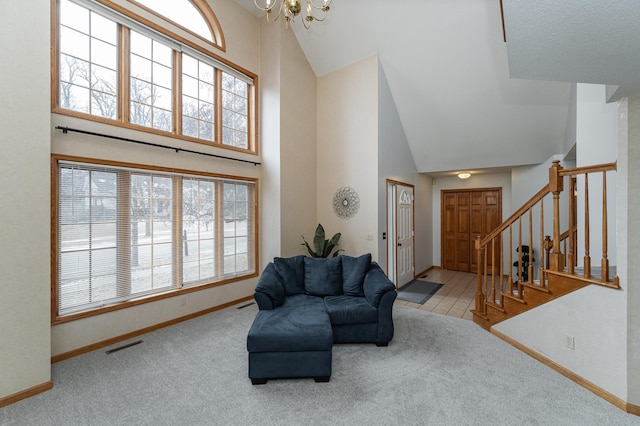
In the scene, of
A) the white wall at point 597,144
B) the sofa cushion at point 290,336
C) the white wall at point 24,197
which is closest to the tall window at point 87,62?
the white wall at point 24,197

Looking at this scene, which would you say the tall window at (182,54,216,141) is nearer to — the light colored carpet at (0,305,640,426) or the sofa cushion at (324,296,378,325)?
the light colored carpet at (0,305,640,426)

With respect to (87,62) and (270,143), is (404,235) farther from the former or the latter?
(87,62)

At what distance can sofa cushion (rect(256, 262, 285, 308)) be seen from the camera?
3.05m

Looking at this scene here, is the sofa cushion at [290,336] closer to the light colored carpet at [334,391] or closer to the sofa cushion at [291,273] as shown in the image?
the light colored carpet at [334,391]

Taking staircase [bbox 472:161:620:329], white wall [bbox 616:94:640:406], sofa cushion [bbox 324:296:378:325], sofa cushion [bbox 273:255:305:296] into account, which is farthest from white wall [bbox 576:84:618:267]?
sofa cushion [bbox 273:255:305:296]

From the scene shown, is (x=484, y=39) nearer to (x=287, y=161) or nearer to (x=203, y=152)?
(x=287, y=161)

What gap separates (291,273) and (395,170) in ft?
9.07

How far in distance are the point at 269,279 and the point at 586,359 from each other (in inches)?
115

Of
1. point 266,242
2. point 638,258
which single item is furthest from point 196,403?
point 638,258

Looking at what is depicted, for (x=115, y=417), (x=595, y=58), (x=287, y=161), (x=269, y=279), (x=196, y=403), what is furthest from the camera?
(x=287, y=161)

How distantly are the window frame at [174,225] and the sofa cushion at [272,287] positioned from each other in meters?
1.26

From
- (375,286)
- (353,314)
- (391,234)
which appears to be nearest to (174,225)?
(353,314)

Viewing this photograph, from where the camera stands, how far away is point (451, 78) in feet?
14.2

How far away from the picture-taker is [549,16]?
125 centimetres
